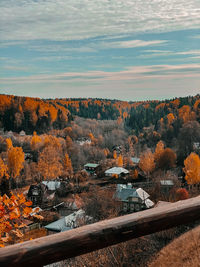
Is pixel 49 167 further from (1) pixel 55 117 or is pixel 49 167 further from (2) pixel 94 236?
(1) pixel 55 117

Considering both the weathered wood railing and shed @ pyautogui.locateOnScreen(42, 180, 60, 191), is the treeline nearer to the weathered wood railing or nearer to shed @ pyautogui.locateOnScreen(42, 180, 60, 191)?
shed @ pyautogui.locateOnScreen(42, 180, 60, 191)

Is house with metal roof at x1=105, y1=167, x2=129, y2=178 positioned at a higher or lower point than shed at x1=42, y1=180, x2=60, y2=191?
lower

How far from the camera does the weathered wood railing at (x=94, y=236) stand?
171cm

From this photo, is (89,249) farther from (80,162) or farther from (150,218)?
(80,162)

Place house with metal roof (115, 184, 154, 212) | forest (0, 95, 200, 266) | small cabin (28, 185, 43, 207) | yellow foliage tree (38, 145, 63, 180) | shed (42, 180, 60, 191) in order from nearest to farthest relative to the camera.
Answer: forest (0, 95, 200, 266)
house with metal roof (115, 184, 154, 212)
small cabin (28, 185, 43, 207)
shed (42, 180, 60, 191)
yellow foliage tree (38, 145, 63, 180)

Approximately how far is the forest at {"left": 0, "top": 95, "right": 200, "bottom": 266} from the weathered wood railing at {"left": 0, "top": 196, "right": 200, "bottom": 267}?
185 centimetres

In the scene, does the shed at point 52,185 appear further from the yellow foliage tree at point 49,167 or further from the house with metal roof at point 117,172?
the house with metal roof at point 117,172

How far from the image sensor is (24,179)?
4356 cm

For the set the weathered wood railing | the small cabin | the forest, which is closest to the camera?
the weathered wood railing

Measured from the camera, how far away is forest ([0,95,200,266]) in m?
11.7

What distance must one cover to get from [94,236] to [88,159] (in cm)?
5652

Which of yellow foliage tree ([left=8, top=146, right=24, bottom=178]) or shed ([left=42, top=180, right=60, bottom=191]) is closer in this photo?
shed ([left=42, top=180, right=60, bottom=191])

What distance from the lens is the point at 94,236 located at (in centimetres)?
190

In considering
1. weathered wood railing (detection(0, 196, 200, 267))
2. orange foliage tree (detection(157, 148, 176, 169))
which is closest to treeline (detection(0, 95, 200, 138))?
orange foliage tree (detection(157, 148, 176, 169))
